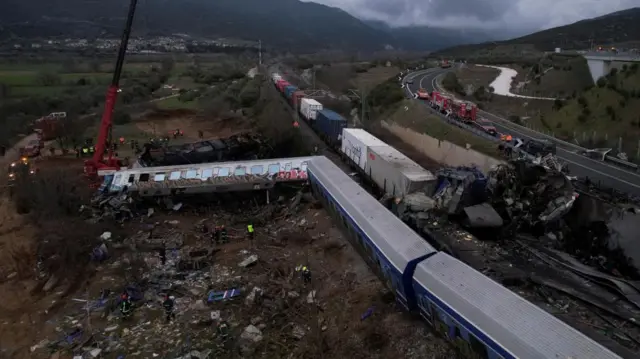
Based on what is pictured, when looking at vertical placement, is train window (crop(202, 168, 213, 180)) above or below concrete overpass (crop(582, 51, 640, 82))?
below

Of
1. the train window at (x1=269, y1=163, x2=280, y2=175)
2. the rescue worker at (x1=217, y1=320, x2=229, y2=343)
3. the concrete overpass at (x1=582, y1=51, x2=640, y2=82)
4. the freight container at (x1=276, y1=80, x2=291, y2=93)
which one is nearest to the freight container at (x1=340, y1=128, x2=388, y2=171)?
the train window at (x1=269, y1=163, x2=280, y2=175)

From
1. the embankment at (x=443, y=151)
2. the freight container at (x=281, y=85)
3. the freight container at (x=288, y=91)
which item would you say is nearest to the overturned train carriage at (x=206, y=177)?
the embankment at (x=443, y=151)

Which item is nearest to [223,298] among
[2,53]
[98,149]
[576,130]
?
[98,149]

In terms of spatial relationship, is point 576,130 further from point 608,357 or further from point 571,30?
point 571,30

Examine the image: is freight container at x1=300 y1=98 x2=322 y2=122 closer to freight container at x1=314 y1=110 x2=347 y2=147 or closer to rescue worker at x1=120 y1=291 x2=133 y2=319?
freight container at x1=314 y1=110 x2=347 y2=147

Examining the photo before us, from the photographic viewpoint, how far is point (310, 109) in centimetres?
4241

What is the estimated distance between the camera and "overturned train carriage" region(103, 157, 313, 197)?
25.1 metres

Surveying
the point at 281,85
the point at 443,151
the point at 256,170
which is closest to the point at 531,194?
the point at 443,151

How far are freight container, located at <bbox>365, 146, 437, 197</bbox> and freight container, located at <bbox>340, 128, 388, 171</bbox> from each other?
0.71 m

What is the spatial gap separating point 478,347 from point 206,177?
17969 millimetres

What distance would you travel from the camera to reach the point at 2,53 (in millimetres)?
96812

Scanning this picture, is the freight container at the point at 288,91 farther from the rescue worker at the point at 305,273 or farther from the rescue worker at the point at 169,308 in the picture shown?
the rescue worker at the point at 169,308

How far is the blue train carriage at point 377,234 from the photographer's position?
1335 cm

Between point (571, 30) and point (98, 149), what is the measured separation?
434 feet
